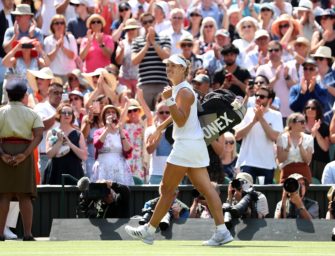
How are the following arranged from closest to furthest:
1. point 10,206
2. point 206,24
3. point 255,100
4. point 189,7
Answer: point 10,206 < point 255,100 < point 206,24 < point 189,7

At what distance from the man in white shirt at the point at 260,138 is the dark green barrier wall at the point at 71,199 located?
1.05m

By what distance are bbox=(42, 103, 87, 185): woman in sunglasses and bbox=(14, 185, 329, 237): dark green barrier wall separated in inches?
18.0

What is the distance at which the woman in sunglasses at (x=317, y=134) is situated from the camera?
18766 mm

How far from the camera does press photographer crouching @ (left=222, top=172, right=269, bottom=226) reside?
591 inches

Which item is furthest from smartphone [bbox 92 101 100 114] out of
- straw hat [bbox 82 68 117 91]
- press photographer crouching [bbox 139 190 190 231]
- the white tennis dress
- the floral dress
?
the white tennis dress

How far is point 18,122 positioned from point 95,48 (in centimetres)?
787

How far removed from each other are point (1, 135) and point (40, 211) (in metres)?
2.14

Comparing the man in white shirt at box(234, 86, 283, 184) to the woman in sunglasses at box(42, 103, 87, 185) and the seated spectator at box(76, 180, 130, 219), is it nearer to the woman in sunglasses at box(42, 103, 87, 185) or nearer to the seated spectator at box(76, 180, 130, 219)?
the woman in sunglasses at box(42, 103, 87, 185)

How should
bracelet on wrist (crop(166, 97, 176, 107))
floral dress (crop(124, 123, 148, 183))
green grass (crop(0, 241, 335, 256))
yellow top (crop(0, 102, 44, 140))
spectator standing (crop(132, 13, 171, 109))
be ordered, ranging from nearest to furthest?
green grass (crop(0, 241, 335, 256)) → bracelet on wrist (crop(166, 97, 176, 107)) → yellow top (crop(0, 102, 44, 140)) → floral dress (crop(124, 123, 148, 183)) → spectator standing (crop(132, 13, 171, 109))

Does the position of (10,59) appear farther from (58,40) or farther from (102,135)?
(102,135)

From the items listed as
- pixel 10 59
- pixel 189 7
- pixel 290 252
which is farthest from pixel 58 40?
pixel 290 252

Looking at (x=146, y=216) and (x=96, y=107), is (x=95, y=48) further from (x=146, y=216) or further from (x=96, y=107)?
(x=146, y=216)

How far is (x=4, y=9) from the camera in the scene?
894 inches

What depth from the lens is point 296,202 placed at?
599 inches
